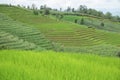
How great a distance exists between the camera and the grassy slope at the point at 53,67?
3.93m

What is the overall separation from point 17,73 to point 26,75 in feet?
0.56

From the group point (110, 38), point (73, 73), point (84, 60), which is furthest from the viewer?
point (110, 38)

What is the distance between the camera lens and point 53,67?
175 inches

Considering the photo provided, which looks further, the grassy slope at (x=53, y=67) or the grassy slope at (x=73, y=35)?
the grassy slope at (x=73, y=35)

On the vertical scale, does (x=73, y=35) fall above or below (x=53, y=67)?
below

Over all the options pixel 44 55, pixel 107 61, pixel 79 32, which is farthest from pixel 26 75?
pixel 79 32

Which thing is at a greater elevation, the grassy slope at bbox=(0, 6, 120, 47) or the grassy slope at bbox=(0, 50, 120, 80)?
the grassy slope at bbox=(0, 50, 120, 80)

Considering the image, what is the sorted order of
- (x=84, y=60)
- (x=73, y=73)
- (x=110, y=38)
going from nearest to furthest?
(x=73, y=73), (x=84, y=60), (x=110, y=38)

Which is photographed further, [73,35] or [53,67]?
[73,35]

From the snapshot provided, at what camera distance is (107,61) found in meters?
5.41

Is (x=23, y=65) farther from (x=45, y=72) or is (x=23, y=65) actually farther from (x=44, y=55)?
(x=44, y=55)

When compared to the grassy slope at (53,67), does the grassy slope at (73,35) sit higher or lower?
lower

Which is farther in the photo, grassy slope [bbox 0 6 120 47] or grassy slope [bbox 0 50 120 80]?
grassy slope [bbox 0 6 120 47]

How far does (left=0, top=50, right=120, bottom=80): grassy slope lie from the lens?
3926 mm
